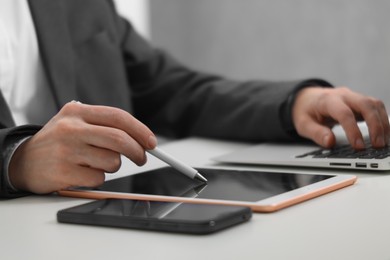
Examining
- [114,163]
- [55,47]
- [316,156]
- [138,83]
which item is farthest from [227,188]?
[138,83]

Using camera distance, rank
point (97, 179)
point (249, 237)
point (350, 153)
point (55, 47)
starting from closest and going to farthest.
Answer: point (249, 237) → point (97, 179) → point (350, 153) → point (55, 47)

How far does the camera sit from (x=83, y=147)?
876 millimetres

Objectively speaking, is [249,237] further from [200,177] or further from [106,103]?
[106,103]

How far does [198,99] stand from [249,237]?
0.88m

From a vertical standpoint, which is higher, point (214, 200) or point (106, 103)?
point (214, 200)

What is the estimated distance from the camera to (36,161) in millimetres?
915

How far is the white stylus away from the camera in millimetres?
898

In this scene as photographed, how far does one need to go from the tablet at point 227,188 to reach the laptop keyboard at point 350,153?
Result: 113 millimetres

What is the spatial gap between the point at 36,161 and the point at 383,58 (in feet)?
6.96

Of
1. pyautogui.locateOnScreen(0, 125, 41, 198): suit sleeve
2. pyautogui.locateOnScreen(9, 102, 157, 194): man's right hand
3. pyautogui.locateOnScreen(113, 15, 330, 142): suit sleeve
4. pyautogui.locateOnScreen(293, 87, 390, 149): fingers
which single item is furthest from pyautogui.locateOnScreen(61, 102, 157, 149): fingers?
pyautogui.locateOnScreen(113, 15, 330, 142): suit sleeve

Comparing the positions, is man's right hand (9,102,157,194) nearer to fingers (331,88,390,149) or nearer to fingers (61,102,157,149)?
fingers (61,102,157,149)

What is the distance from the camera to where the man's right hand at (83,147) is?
33.9 inches

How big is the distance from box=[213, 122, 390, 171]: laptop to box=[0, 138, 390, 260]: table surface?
0.12 metres

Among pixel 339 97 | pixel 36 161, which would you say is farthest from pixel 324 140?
pixel 36 161
